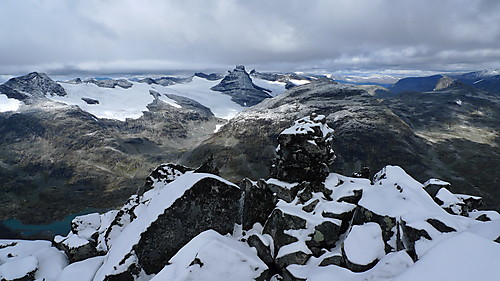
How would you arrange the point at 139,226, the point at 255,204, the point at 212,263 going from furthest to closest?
the point at 255,204 < the point at 139,226 < the point at 212,263

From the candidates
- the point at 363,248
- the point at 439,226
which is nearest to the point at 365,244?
the point at 363,248

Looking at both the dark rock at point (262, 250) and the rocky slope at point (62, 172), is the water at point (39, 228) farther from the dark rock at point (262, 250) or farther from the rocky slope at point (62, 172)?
the dark rock at point (262, 250)

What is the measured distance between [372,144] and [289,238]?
138 meters

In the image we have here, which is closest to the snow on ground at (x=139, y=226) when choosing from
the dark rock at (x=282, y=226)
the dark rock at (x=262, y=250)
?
the dark rock at (x=262, y=250)

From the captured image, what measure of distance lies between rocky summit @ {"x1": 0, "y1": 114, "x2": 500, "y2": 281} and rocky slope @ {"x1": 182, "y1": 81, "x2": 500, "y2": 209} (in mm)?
94156

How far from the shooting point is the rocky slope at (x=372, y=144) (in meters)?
111

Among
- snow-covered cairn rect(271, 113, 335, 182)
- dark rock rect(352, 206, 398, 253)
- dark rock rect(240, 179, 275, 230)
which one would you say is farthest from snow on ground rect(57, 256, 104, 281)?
dark rock rect(352, 206, 398, 253)

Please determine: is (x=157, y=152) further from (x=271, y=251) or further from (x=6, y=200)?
(x=271, y=251)

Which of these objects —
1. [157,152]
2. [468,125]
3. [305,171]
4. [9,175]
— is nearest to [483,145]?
[468,125]

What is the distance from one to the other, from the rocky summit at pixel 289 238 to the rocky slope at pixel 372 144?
9416 cm

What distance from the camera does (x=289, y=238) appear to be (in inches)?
599

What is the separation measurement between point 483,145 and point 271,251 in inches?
7268

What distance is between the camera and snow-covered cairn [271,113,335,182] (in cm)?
2380

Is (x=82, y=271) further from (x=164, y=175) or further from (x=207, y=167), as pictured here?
(x=207, y=167)
